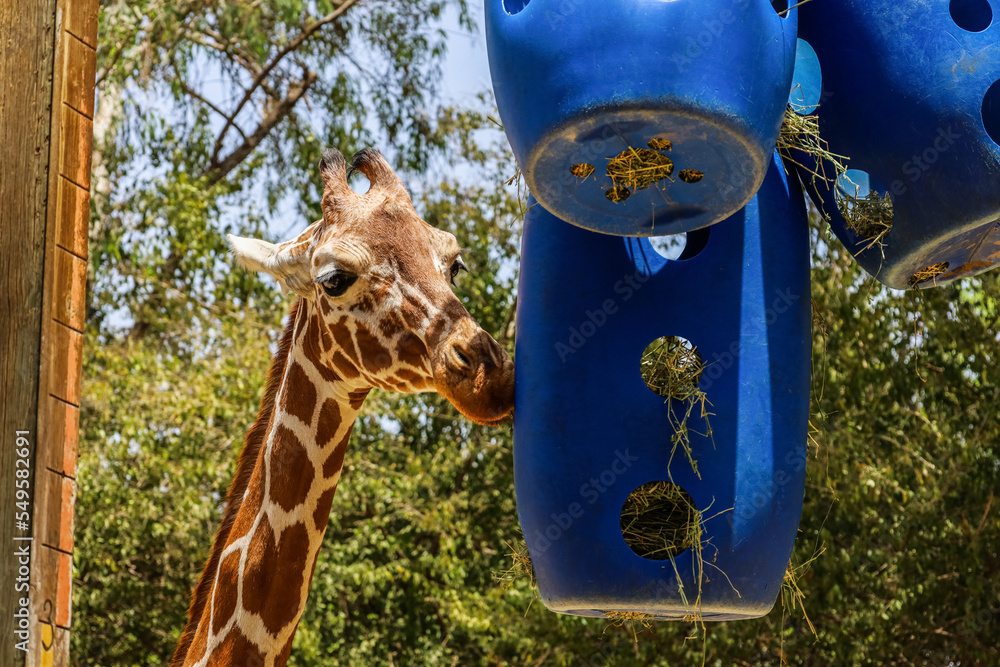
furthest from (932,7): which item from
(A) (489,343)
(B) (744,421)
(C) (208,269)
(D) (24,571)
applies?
(C) (208,269)

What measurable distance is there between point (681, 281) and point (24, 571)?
6.63ft

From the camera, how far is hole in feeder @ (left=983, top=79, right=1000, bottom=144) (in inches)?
125

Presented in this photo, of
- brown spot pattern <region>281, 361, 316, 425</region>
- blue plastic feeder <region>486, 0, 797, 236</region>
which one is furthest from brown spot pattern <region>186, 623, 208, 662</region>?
blue plastic feeder <region>486, 0, 797, 236</region>

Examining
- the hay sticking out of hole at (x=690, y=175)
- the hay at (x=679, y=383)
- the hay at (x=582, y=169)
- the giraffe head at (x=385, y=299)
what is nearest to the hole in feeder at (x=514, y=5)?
the hay at (x=582, y=169)

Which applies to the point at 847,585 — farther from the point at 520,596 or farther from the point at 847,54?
the point at 847,54

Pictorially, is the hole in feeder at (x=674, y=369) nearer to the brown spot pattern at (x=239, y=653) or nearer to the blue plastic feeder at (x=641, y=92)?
the blue plastic feeder at (x=641, y=92)

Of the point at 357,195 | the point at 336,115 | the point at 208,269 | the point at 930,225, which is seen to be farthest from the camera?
the point at 336,115

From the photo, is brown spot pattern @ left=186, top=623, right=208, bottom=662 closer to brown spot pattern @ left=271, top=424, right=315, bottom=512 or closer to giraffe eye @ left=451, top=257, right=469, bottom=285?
brown spot pattern @ left=271, top=424, right=315, bottom=512

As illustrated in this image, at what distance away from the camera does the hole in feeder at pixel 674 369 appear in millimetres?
3199

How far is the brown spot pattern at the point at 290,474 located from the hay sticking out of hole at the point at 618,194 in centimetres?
126

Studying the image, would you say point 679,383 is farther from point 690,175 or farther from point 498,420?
point 690,175

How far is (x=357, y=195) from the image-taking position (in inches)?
137

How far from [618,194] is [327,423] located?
119 centimetres

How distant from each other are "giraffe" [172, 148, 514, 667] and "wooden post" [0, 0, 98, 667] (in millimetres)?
1130
